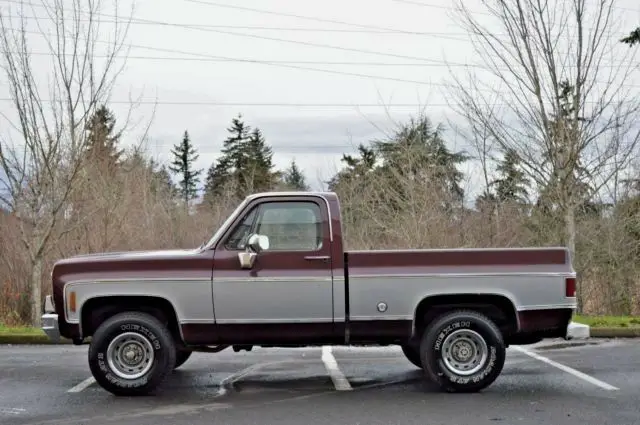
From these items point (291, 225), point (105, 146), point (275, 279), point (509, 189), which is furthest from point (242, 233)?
point (509, 189)

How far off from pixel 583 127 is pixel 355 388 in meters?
7.90

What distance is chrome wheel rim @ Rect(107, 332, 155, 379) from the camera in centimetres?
745

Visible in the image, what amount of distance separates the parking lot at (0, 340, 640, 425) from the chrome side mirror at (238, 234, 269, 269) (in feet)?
4.32

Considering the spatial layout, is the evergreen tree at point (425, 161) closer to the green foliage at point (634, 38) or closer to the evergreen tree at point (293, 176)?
the green foliage at point (634, 38)

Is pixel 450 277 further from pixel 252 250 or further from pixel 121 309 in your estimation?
pixel 121 309

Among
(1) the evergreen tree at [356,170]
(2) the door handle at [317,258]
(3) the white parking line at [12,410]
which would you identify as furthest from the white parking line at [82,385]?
(1) the evergreen tree at [356,170]

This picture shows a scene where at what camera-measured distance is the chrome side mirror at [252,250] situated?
7.41 m

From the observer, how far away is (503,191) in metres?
22.8

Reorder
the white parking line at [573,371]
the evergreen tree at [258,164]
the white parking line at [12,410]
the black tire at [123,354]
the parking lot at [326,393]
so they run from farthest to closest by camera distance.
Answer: the evergreen tree at [258,164] → the white parking line at [573,371] → the black tire at [123,354] → the white parking line at [12,410] → the parking lot at [326,393]

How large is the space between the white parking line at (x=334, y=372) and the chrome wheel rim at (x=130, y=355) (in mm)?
1989

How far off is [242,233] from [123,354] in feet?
5.49

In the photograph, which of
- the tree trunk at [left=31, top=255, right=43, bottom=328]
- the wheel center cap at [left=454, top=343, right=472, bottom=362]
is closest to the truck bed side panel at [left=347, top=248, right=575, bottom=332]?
the wheel center cap at [left=454, top=343, right=472, bottom=362]

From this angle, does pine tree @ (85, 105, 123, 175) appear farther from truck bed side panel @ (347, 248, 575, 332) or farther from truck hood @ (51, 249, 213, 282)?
truck bed side panel @ (347, 248, 575, 332)

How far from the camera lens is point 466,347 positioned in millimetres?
7594
